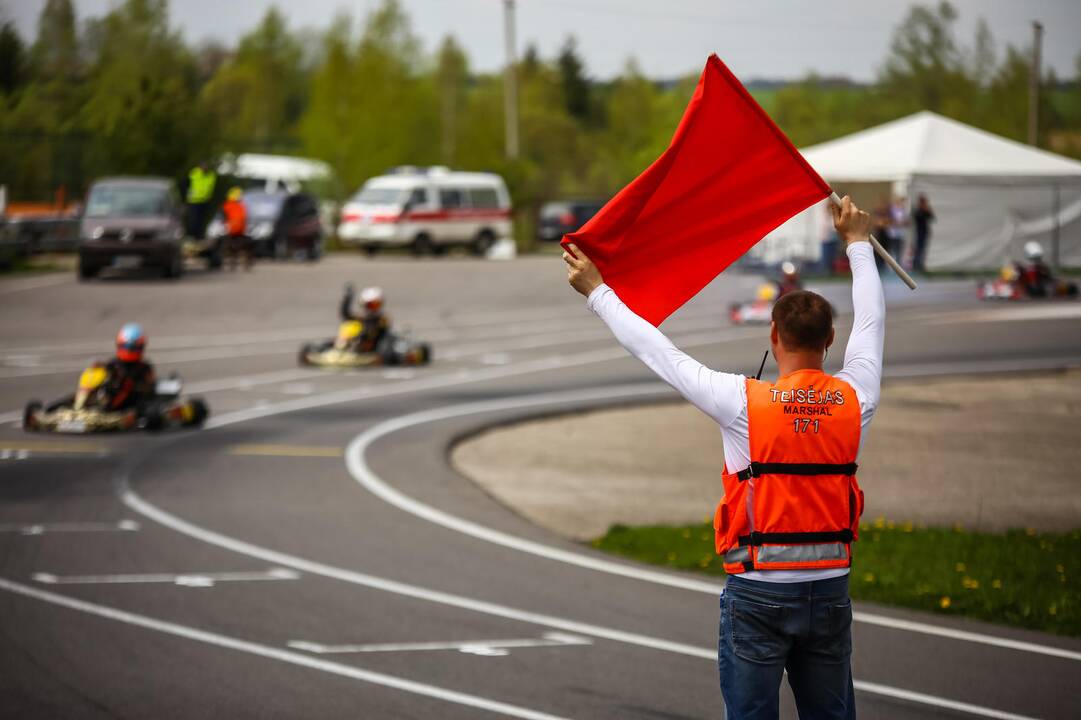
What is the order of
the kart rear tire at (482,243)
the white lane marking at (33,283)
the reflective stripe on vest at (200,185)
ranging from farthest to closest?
the kart rear tire at (482,243), the reflective stripe on vest at (200,185), the white lane marking at (33,283)

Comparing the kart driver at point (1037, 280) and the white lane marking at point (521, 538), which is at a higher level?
the kart driver at point (1037, 280)

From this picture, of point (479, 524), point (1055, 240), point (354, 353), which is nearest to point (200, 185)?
point (354, 353)

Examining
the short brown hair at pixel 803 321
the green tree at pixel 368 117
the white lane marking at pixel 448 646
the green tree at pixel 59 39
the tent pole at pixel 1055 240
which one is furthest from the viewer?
the green tree at pixel 368 117

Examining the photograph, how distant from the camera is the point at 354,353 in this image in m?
22.6

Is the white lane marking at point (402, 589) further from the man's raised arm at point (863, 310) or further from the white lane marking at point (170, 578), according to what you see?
the man's raised arm at point (863, 310)

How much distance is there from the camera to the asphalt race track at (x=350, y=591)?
294 inches

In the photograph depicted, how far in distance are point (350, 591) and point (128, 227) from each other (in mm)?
24917

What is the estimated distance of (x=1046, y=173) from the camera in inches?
1481

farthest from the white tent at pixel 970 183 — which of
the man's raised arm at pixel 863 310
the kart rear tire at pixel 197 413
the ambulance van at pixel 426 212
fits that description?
the man's raised arm at pixel 863 310

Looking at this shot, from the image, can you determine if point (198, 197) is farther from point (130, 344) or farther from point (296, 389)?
point (130, 344)

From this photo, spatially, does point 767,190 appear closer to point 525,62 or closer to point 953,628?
point 953,628

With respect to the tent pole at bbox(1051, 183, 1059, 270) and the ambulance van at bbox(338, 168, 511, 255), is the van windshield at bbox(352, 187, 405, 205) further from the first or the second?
the tent pole at bbox(1051, 183, 1059, 270)

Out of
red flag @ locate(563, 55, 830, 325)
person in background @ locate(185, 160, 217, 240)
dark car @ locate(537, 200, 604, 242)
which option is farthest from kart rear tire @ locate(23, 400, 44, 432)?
dark car @ locate(537, 200, 604, 242)

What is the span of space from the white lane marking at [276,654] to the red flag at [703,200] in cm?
267
